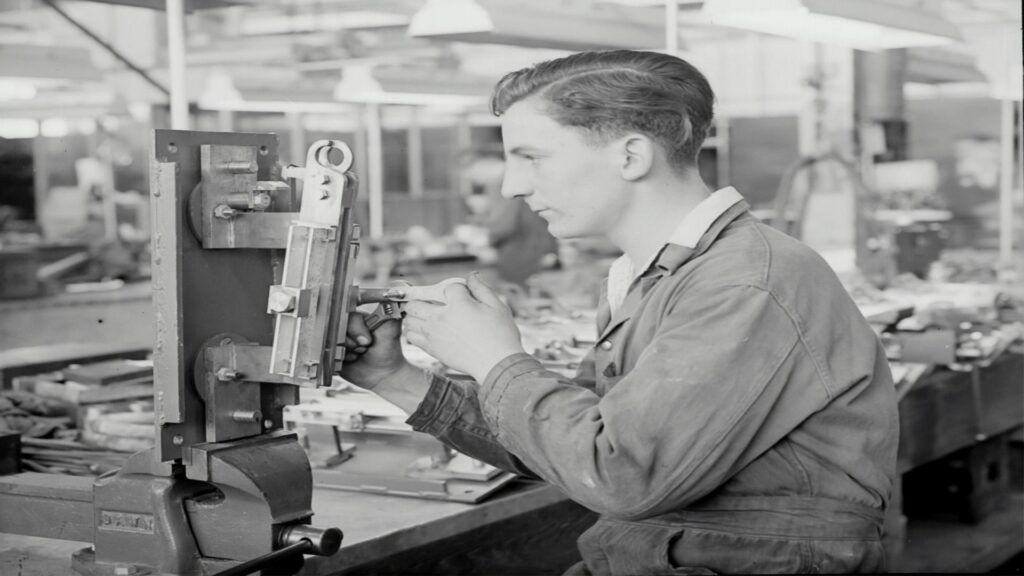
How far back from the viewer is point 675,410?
1.35m

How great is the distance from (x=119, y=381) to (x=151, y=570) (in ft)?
4.69

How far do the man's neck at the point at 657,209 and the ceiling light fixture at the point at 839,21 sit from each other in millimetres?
1190

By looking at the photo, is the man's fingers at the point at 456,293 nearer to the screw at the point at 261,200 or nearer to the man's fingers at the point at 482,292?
the man's fingers at the point at 482,292

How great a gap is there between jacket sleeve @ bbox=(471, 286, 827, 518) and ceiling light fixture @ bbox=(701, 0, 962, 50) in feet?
4.67

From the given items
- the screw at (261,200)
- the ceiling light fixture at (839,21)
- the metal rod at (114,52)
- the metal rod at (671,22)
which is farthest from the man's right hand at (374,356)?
the metal rod at (114,52)

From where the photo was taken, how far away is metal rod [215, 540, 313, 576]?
4.91 ft

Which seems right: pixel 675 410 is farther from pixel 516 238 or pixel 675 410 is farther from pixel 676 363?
pixel 516 238

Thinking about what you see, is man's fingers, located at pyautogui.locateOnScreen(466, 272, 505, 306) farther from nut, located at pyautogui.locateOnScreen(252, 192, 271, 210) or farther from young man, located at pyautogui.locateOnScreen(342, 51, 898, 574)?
nut, located at pyautogui.locateOnScreen(252, 192, 271, 210)

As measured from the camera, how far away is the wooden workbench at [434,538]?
1.85 m

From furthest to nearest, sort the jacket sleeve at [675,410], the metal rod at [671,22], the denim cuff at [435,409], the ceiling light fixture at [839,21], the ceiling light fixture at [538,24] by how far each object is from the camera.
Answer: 1. the ceiling light fixture at [538,24]
2. the metal rod at [671,22]
3. the ceiling light fixture at [839,21]
4. the denim cuff at [435,409]
5. the jacket sleeve at [675,410]

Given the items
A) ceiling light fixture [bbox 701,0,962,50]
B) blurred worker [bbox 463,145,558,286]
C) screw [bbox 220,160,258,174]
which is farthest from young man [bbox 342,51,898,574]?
blurred worker [bbox 463,145,558,286]

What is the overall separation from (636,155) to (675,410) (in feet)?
1.18

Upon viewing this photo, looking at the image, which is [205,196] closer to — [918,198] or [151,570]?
[151,570]

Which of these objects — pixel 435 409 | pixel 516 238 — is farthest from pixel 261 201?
pixel 516 238
